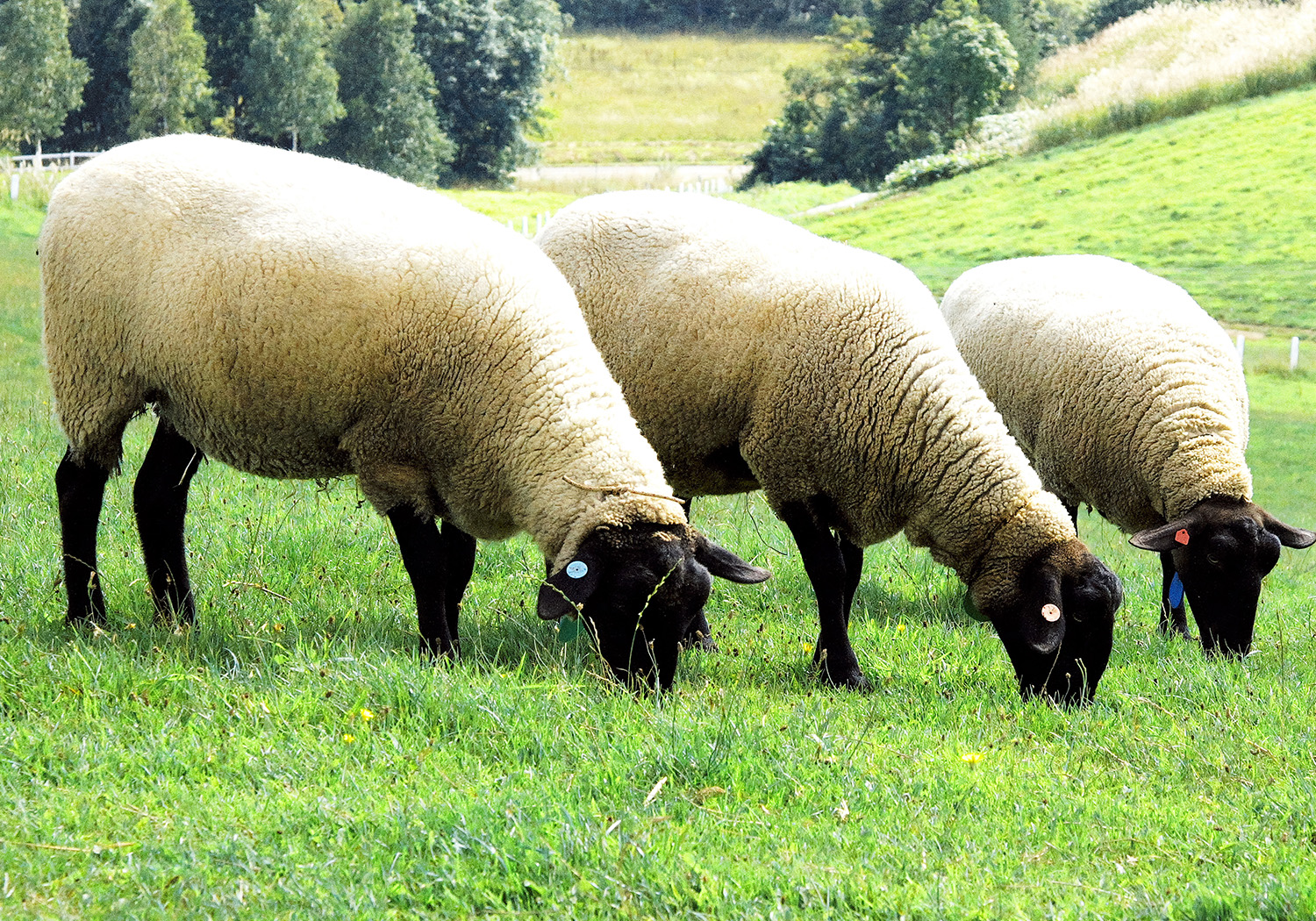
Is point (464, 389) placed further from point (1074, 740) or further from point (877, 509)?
point (1074, 740)

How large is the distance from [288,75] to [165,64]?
4.19 m

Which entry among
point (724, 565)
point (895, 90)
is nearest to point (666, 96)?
point (895, 90)

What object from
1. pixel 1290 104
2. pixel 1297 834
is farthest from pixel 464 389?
pixel 1290 104

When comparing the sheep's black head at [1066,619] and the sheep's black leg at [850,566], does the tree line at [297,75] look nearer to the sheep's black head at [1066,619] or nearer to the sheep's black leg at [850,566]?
the sheep's black leg at [850,566]

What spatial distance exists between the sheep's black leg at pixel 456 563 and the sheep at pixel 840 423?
1.15 meters

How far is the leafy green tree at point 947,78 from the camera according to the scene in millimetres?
43438

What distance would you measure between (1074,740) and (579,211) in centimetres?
367

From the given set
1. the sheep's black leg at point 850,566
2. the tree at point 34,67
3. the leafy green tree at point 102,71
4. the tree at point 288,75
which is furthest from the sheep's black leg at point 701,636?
the leafy green tree at point 102,71

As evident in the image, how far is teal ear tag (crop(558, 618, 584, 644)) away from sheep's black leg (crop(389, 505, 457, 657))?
0.67m

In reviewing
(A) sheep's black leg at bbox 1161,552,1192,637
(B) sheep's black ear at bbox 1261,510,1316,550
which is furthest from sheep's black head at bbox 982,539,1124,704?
(A) sheep's black leg at bbox 1161,552,1192,637

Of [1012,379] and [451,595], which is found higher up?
[1012,379]

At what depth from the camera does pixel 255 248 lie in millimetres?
4934

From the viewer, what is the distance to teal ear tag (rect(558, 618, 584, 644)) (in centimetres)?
455

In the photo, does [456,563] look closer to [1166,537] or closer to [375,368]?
[375,368]
